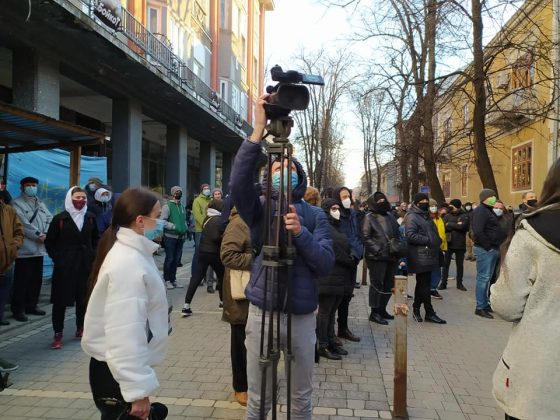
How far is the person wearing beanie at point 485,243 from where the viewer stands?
25.5 ft

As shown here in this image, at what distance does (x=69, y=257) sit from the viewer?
5.82 metres

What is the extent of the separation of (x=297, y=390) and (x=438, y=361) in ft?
10.4

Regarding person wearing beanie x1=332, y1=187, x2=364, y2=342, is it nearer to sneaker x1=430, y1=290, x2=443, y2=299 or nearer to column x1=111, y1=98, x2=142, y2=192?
sneaker x1=430, y1=290, x2=443, y2=299

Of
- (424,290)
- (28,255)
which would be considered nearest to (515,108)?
(424,290)

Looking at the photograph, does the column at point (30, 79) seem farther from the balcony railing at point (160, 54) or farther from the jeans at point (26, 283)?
the jeans at point (26, 283)

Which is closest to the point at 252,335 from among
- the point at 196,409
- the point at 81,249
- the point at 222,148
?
the point at 196,409

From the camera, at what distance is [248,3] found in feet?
103

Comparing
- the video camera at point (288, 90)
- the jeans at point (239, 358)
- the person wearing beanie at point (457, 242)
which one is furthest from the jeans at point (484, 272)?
the video camera at point (288, 90)

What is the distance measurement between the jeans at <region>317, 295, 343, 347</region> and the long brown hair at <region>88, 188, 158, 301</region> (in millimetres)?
3264

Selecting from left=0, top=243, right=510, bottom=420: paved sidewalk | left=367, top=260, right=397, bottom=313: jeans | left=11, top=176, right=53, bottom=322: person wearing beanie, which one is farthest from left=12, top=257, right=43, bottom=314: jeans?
left=367, top=260, right=397, bottom=313: jeans

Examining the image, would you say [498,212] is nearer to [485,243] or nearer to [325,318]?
[485,243]

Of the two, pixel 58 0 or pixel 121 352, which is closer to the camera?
pixel 121 352

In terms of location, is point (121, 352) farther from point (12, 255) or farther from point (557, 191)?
point (12, 255)

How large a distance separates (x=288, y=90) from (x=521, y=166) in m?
24.4
